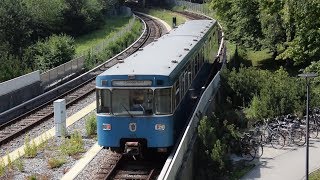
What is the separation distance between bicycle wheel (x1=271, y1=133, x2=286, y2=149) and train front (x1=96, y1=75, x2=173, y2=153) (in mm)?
5383

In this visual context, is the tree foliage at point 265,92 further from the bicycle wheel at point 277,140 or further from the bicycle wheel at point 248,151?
the bicycle wheel at point 248,151

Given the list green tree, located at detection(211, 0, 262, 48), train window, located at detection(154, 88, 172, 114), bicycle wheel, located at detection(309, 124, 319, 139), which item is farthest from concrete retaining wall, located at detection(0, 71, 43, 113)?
green tree, located at detection(211, 0, 262, 48)

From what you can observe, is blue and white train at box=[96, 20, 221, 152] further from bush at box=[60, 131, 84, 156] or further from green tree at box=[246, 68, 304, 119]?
green tree at box=[246, 68, 304, 119]

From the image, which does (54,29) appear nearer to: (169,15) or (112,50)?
(112,50)

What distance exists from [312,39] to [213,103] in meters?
6.44

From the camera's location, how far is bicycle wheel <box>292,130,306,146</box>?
65.3 ft

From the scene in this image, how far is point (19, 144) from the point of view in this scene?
19.6m

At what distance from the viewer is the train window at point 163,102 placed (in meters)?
15.7

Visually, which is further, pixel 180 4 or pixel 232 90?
pixel 180 4

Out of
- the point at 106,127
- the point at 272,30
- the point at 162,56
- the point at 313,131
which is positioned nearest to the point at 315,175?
the point at 313,131

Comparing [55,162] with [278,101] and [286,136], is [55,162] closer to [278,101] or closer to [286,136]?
[286,136]

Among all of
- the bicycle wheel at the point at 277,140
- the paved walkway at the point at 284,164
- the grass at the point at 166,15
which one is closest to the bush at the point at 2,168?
the paved walkway at the point at 284,164

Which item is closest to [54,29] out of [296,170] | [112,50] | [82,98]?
[112,50]

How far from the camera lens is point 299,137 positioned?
66.1 feet
